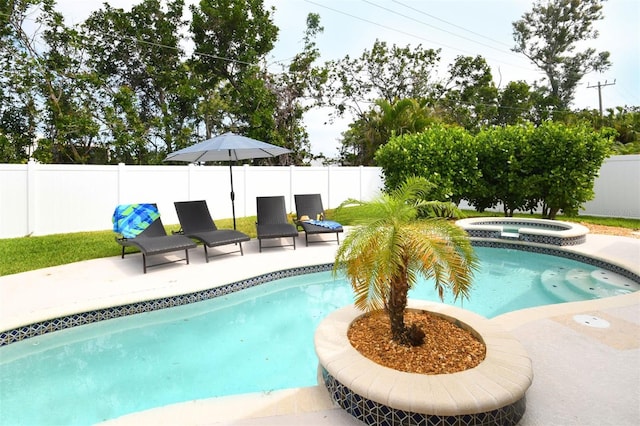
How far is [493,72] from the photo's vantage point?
29453mm

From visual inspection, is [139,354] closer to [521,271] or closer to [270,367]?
[270,367]

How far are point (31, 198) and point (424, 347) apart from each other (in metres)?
10.7

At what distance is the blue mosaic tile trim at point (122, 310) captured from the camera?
4.36 metres

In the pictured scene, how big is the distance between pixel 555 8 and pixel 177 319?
1349 inches

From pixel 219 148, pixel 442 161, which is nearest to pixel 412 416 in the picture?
pixel 219 148

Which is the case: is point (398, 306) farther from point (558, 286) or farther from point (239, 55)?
point (239, 55)

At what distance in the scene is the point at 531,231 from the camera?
29.4ft

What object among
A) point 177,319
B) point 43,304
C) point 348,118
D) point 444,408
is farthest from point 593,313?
point 348,118

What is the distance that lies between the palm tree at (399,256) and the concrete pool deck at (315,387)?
0.90 meters

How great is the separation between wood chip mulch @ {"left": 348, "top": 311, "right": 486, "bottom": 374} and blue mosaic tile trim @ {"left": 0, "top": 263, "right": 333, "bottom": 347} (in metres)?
2.93

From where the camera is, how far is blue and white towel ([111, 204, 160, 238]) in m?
7.14

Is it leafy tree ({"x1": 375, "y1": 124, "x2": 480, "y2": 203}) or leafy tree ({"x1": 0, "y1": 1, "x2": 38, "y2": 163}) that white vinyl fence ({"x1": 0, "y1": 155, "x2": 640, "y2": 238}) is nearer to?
leafy tree ({"x1": 375, "y1": 124, "x2": 480, "y2": 203})

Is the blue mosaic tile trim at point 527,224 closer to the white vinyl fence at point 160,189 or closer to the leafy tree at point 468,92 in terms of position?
the white vinyl fence at point 160,189

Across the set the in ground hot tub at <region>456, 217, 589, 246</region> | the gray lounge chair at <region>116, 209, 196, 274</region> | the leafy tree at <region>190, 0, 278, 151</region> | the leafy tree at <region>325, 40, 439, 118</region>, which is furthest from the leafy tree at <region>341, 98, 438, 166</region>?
the gray lounge chair at <region>116, 209, 196, 274</region>
